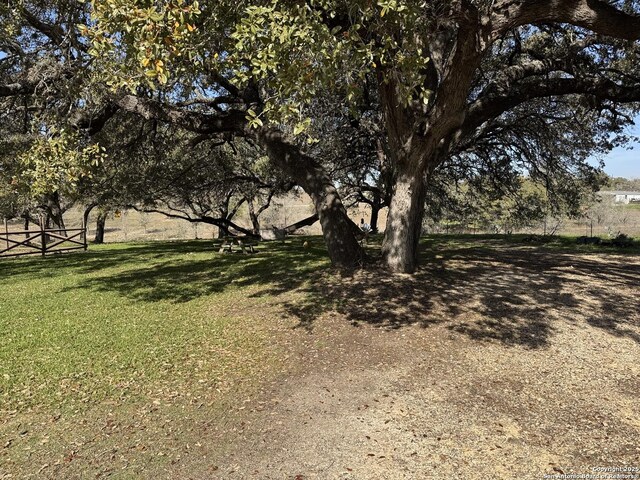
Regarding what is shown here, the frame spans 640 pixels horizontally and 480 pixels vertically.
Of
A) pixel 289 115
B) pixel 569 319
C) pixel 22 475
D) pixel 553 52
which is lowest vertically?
pixel 22 475

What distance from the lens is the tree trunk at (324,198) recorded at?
936 centimetres

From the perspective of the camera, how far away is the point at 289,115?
4281 millimetres

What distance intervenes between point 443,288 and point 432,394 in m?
3.82

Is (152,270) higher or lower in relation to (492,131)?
lower

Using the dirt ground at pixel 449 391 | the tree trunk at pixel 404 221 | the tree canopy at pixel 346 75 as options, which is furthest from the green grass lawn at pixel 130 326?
the tree canopy at pixel 346 75

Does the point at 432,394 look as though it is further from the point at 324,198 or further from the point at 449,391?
the point at 324,198

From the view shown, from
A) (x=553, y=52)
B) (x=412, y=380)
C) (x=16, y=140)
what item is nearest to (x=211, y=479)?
(x=412, y=380)

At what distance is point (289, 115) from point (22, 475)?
3.83 meters

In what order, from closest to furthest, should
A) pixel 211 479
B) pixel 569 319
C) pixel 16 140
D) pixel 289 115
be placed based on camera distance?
pixel 211 479, pixel 289 115, pixel 569 319, pixel 16 140

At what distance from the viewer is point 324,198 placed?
948cm

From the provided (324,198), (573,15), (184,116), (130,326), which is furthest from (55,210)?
(573,15)

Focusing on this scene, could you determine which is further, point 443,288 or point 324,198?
point 324,198

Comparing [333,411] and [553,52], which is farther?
[553,52]

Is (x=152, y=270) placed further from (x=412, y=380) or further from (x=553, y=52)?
(x=553, y=52)
